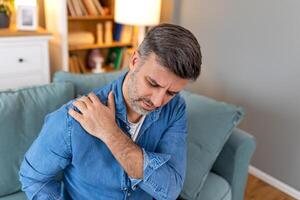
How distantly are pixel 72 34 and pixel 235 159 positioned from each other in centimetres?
203

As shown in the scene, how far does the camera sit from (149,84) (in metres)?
0.96

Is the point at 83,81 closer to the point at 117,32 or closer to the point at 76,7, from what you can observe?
the point at 76,7

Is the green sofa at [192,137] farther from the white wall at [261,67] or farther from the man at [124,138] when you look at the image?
the white wall at [261,67]

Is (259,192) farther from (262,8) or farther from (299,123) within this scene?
(262,8)

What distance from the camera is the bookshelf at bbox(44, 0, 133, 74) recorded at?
8.68ft

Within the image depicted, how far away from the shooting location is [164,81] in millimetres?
934

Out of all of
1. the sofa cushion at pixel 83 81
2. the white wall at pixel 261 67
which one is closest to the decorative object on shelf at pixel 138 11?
the white wall at pixel 261 67

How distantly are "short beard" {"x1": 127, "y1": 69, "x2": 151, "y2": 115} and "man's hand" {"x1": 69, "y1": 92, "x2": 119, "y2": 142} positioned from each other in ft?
0.24

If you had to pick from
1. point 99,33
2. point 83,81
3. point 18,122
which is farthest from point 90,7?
point 18,122

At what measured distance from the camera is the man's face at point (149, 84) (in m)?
0.93

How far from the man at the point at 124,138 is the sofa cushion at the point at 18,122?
0.36 m

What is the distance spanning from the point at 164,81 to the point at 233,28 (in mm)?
1633

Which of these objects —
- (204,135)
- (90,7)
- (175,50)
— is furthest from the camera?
(90,7)

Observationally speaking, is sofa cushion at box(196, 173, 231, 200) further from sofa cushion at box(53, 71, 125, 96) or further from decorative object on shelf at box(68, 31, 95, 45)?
decorative object on shelf at box(68, 31, 95, 45)
